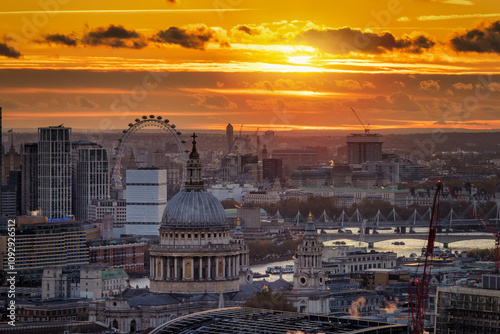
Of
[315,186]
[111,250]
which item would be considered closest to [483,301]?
[111,250]

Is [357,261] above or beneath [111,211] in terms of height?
beneath

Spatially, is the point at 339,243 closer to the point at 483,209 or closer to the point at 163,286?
the point at 483,209

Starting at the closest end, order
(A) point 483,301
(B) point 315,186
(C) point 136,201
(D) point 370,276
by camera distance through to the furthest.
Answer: (A) point 483,301, (D) point 370,276, (C) point 136,201, (B) point 315,186

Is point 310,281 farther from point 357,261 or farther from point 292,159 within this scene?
point 292,159

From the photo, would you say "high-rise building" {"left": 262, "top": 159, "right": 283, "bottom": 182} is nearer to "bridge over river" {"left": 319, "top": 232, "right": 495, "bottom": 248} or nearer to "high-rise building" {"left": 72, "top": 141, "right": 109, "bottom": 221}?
"high-rise building" {"left": 72, "top": 141, "right": 109, "bottom": 221}

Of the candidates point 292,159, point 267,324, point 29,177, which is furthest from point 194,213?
point 292,159

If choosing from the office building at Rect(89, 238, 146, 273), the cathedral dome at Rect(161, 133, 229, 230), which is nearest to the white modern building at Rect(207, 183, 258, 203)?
the office building at Rect(89, 238, 146, 273)

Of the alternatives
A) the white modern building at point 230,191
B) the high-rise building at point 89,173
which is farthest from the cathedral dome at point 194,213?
the white modern building at point 230,191
